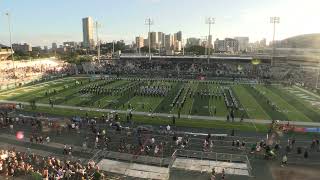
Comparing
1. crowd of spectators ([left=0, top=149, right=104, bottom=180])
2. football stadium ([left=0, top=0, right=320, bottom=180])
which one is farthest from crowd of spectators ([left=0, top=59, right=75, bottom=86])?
crowd of spectators ([left=0, top=149, right=104, bottom=180])

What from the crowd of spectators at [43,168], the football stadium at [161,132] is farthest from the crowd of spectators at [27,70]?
the crowd of spectators at [43,168]

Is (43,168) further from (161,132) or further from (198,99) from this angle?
(198,99)

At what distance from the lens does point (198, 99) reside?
47625 mm

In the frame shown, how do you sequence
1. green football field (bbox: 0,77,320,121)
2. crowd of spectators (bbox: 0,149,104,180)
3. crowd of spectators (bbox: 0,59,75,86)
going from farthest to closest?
crowd of spectators (bbox: 0,59,75,86)
green football field (bbox: 0,77,320,121)
crowd of spectators (bbox: 0,149,104,180)

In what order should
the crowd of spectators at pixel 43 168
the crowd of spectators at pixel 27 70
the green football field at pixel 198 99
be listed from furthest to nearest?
1. the crowd of spectators at pixel 27 70
2. the green football field at pixel 198 99
3. the crowd of spectators at pixel 43 168

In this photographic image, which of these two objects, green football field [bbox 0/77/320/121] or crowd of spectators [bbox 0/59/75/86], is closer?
green football field [bbox 0/77/320/121]

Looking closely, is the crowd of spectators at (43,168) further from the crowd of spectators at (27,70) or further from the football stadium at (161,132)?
the crowd of spectators at (27,70)

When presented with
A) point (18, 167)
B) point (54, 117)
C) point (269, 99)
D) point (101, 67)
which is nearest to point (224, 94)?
point (269, 99)

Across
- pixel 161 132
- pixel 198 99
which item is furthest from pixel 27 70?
pixel 161 132

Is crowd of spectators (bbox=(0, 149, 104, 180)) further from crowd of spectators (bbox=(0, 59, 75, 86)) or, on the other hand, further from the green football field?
crowd of spectators (bbox=(0, 59, 75, 86))

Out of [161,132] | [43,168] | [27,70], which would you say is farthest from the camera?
[27,70]

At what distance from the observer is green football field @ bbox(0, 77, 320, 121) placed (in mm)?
40281

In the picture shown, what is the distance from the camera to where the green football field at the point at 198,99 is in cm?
4028

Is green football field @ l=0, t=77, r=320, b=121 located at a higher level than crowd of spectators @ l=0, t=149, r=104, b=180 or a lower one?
higher
